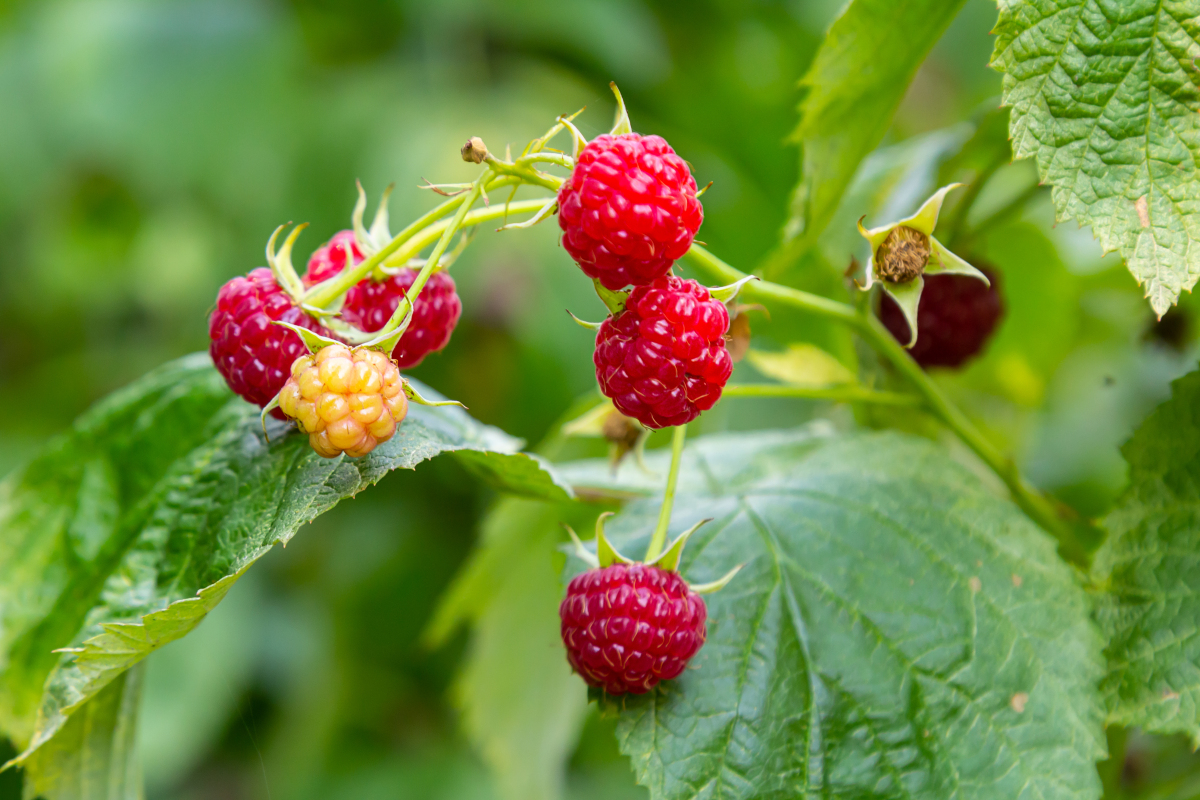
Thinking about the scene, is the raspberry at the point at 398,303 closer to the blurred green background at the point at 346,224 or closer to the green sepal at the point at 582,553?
the green sepal at the point at 582,553

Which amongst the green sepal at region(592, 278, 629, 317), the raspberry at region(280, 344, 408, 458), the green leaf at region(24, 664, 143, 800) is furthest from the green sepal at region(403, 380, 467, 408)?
A: the green leaf at region(24, 664, 143, 800)

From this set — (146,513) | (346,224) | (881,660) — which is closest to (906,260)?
(881,660)

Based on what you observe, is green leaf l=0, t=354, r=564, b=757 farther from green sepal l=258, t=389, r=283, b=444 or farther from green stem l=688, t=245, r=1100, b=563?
green stem l=688, t=245, r=1100, b=563

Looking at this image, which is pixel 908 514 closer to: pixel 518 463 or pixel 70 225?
pixel 518 463

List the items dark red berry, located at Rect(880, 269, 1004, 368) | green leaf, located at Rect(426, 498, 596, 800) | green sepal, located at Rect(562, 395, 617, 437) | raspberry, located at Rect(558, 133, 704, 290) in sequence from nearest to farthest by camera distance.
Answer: raspberry, located at Rect(558, 133, 704, 290) → green sepal, located at Rect(562, 395, 617, 437) → dark red berry, located at Rect(880, 269, 1004, 368) → green leaf, located at Rect(426, 498, 596, 800)

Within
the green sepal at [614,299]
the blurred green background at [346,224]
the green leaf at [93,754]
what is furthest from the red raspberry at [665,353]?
the blurred green background at [346,224]

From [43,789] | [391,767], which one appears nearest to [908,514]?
[43,789]

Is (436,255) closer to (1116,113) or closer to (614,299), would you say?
(614,299)
